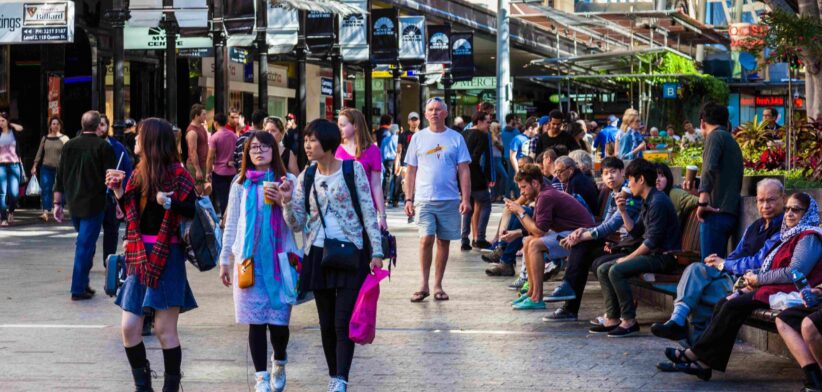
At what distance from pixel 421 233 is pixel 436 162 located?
2.20 feet

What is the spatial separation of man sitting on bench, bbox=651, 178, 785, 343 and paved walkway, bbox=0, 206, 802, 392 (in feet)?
1.07

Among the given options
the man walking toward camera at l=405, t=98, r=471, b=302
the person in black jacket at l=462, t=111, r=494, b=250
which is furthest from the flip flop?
the person in black jacket at l=462, t=111, r=494, b=250

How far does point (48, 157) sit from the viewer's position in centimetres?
2125

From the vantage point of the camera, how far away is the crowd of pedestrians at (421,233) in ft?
24.4

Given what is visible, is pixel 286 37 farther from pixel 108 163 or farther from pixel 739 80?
pixel 739 80

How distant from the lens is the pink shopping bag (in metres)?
7.38

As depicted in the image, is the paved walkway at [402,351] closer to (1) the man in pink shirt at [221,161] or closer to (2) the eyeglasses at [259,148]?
(2) the eyeglasses at [259,148]

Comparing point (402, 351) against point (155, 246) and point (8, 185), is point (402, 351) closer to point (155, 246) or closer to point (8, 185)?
point (155, 246)

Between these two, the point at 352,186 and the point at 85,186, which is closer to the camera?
the point at 352,186

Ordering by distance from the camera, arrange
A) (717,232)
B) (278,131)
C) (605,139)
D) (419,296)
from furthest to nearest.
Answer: (605,139), (278,131), (419,296), (717,232)

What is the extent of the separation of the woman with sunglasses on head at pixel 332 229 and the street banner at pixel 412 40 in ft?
86.3

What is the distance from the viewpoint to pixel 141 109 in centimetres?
2948

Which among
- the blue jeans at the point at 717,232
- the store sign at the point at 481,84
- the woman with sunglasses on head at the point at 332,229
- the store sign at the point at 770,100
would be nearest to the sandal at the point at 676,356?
the woman with sunglasses on head at the point at 332,229

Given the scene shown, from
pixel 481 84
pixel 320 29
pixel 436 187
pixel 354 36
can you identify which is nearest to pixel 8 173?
pixel 320 29
